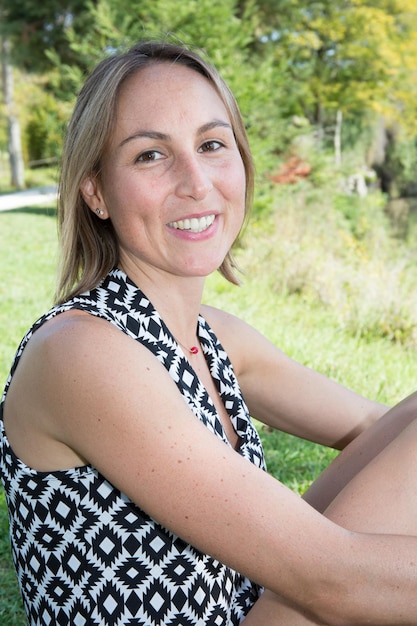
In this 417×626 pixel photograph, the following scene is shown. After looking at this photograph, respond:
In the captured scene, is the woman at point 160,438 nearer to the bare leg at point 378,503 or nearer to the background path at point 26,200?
the bare leg at point 378,503

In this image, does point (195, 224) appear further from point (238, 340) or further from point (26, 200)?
point (26, 200)

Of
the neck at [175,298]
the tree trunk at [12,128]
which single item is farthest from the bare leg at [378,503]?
the tree trunk at [12,128]

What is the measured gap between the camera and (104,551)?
1.46 m

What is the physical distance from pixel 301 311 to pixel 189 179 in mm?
4819

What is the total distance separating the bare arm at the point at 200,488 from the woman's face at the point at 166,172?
1.38ft

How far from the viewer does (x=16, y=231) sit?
35.0 ft

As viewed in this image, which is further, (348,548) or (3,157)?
(3,157)

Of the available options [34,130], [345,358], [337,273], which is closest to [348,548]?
[345,358]

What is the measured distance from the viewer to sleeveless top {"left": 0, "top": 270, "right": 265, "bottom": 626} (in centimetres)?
146

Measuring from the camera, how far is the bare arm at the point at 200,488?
1.32 meters

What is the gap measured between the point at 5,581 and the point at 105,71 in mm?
1599

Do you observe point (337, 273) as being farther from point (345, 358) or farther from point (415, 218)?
point (415, 218)

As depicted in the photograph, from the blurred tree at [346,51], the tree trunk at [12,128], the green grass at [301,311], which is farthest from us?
the tree trunk at [12,128]

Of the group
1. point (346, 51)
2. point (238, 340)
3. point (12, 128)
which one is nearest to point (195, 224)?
point (238, 340)
